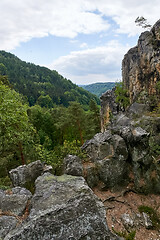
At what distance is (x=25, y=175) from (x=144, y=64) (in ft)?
103

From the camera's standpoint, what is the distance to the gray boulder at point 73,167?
12.4m

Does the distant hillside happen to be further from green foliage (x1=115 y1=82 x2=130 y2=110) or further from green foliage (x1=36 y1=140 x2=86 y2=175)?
green foliage (x1=36 y1=140 x2=86 y2=175)

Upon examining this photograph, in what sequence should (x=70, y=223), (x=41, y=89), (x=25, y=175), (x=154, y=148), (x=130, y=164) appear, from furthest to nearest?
(x=41, y=89) < (x=154, y=148) < (x=130, y=164) < (x=25, y=175) < (x=70, y=223)

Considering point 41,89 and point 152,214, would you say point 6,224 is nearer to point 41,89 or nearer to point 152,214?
point 152,214

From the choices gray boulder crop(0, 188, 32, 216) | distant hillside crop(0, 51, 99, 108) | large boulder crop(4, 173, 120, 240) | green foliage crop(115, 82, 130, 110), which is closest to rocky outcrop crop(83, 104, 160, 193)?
gray boulder crop(0, 188, 32, 216)

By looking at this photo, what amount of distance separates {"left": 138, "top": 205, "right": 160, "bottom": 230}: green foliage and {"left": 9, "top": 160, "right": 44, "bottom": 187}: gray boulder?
8015 millimetres

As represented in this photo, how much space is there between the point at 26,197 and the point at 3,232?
80.2 inches

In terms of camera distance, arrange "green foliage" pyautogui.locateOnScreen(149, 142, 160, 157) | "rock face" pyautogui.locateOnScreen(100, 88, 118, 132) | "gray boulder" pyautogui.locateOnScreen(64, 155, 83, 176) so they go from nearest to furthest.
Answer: "gray boulder" pyautogui.locateOnScreen(64, 155, 83, 176)
"green foliage" pyautogui.locateOnScreen(149, 142, 160, 157)
"rock face" pyautogui.locateOnScreen(100, 88, 118, 132)

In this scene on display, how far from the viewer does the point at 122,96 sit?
3581cm

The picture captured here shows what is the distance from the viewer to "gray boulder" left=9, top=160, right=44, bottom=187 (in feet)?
33.4

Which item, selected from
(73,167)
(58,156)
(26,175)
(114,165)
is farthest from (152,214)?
(26,175)

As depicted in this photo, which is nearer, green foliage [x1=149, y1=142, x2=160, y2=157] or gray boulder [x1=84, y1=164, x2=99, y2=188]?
gray boulder [x1=84, y1=164, x2=99, y2=188]

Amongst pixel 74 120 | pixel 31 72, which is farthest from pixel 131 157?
pixel 31 72

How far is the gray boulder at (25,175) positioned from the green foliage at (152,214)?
801 cm
